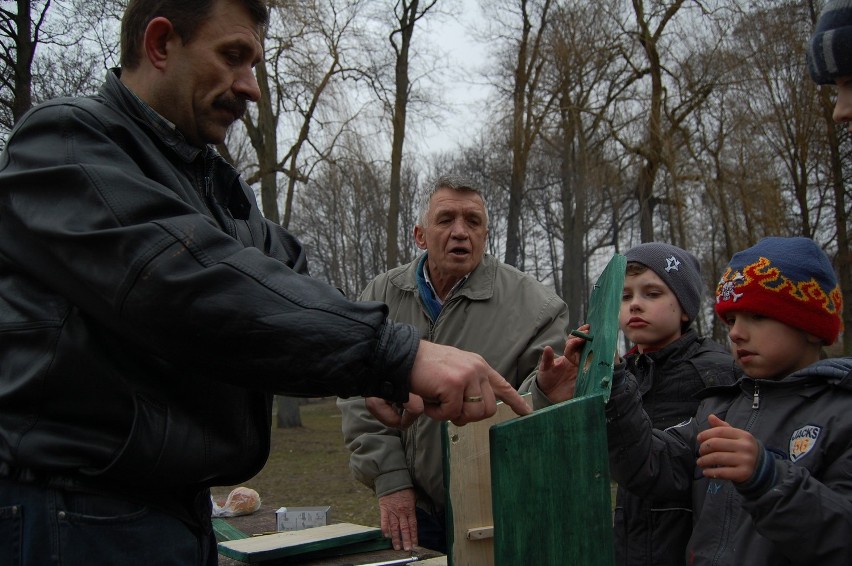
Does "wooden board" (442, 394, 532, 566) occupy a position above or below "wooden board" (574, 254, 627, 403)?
below

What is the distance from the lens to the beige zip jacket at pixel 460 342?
299 centimetres

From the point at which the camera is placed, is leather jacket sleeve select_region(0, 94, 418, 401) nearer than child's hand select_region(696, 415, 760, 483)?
Yes

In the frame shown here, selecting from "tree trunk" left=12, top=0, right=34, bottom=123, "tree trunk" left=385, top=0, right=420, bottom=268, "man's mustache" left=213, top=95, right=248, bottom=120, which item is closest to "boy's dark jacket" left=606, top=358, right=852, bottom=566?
"man's mustache" left=213, top=95, right=248, bottom=120

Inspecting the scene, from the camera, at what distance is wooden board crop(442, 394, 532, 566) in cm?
203

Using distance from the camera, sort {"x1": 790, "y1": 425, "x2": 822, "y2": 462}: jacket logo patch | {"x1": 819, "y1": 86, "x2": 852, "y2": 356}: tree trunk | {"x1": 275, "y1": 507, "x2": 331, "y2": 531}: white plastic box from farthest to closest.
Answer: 1. {"x1": 819, "y1": 86, "x2": 852, "y2": 356}: tree trunk
2. {"x1": 275, "y1": 507, "x2": 331, "y2": 531}: white plastic box
3. {"x1": 790, "y1": 425, "x2": 822, "y2": 462}: jacket logo patch

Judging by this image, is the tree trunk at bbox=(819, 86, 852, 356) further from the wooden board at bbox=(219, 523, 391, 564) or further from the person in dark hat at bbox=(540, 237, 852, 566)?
the wooden board at bbox=(219, 523, 391, 564)

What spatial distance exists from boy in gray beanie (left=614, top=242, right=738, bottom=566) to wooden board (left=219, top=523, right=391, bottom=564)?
87cm

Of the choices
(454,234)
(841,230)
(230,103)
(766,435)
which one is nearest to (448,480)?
(766,435)

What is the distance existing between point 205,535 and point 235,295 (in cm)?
61

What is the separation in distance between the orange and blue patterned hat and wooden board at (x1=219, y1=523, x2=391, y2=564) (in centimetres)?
135

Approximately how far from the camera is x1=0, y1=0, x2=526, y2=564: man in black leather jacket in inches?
49.9

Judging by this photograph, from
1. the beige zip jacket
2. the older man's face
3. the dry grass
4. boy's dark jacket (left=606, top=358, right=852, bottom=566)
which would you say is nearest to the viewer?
boy's dark jacket (left=606, top=358, right=852, bottom=566)

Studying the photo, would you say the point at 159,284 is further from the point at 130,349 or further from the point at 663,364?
the point at 663,364

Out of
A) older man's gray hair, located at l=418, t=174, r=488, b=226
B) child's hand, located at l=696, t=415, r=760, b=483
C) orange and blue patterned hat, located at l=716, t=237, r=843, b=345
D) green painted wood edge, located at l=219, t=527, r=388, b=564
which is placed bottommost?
green painted wood edge, located at l=219, t=527, r=388, b=564
